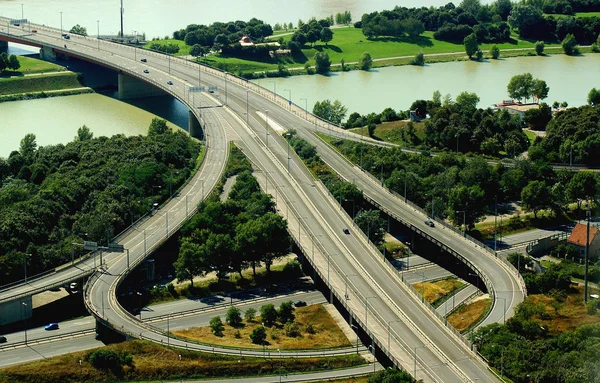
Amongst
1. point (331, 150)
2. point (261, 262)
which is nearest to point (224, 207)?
point (261, 262)

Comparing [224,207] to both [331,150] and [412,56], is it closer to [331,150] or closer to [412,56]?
[331,150]

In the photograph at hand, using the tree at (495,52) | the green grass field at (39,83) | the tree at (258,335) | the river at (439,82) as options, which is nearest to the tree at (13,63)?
the green grass field at (39,83)

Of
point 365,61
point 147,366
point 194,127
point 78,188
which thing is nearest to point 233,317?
point 147,366

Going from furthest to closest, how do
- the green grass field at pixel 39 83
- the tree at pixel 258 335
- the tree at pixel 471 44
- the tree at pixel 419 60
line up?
the tree at pixel 471 44
the tree at pixel 419 60
the green grass field at pixel 39 83
the tree at pixel 258 335

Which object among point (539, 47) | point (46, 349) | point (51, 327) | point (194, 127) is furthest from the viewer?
point (539, 47)

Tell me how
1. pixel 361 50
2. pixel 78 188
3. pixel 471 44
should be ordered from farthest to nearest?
pixel 361 50
pixel 471 44
pixel 78 188

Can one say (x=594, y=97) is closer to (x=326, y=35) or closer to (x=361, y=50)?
(x=361, y=50)

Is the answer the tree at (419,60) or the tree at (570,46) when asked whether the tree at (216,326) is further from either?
the tree at (570,46)
